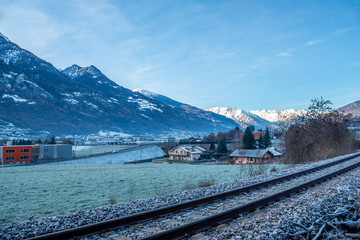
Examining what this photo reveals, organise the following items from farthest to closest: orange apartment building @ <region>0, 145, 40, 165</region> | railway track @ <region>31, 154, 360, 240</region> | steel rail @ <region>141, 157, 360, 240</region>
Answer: orange apartment building @ <region>0, 145, 40, 165</region>, railway track @ <region>31, 154, 360, 240</region>, steel rail @ <region>141, 157, 360, 240</region>

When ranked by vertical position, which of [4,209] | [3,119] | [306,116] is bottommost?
[4,209]

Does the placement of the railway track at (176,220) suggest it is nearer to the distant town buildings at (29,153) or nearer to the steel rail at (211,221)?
the steel rail at (211,221)

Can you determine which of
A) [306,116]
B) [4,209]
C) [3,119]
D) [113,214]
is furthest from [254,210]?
[3,119]

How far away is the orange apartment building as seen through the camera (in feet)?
165

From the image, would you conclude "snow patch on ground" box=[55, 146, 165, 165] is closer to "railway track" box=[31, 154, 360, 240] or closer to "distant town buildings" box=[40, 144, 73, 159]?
"distant town buildings" box=[40, 144, 73, 159]

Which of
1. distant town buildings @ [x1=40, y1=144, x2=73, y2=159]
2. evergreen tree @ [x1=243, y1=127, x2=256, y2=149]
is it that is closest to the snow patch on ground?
distant town buildings @ [x1=40, y1=144, x2=73, y2=159]

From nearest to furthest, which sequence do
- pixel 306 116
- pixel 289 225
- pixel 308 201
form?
1. pixel 289 225
2. pixel 308 201
3. pixel 306 116

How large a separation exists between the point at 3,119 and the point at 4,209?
222278 millimetres

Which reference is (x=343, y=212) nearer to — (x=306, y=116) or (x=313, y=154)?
(x=313, y=154)

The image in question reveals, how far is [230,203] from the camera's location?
26.5 ft

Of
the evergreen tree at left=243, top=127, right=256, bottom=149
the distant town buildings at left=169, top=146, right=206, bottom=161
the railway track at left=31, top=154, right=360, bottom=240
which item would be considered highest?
the evergreen tree at left=243, top=127, right=256, bottom=149

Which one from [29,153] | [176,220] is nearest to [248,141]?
[29,153]

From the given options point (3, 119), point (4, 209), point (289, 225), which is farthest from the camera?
point (3, 119)

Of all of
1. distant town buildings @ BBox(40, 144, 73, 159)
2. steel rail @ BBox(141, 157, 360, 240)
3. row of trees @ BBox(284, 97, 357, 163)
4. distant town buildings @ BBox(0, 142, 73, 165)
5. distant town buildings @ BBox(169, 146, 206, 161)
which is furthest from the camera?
distant town buildings @ BBox(169, 146, 206, 161)
